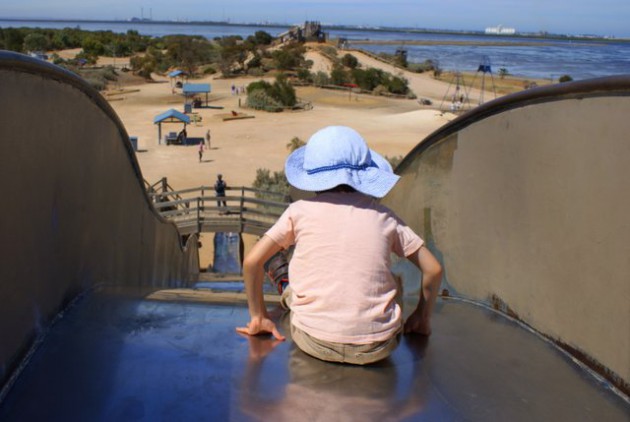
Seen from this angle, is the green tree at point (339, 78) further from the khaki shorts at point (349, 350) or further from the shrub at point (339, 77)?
the khaki shorts at point (349, 350)

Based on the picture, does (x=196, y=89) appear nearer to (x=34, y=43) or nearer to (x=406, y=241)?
(x=406, y=241)

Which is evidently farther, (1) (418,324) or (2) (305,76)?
(2) (305,76)

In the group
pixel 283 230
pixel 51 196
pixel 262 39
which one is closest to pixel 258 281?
pixel 283 230

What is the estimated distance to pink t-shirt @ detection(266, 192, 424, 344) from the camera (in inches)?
98.7

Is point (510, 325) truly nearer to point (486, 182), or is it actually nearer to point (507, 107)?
point (486, 182)

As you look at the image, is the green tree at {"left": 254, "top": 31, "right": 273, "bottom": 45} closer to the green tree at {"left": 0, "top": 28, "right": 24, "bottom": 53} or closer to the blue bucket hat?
the green tree at {"left": 0, "top": 28, "right": 24, "bottom": 53}

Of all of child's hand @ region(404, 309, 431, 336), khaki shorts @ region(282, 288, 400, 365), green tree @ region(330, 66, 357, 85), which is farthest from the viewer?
green tree @ region(330, 66, 357, 85)

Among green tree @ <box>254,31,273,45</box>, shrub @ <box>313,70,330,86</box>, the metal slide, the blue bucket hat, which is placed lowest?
→ shrub @ <box>313,70,330,86</box>

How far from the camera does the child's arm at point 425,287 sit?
2.71 metres

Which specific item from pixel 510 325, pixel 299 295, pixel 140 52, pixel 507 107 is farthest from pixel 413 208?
pixel 140 52

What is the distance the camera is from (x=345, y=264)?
252 cm

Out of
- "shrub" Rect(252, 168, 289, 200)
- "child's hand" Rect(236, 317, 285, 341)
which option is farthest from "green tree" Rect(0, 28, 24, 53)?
"child's hand" Rect(236, 317, 285, 341)

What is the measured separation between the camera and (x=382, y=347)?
2570 millimetres

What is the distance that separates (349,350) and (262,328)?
0.53 m
